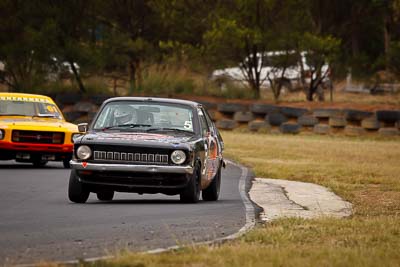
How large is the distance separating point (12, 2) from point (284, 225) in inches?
1282

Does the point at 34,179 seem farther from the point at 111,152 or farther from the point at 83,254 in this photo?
the point at 83,254

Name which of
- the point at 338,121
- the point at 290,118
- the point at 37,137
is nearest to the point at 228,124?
the point at 290,118

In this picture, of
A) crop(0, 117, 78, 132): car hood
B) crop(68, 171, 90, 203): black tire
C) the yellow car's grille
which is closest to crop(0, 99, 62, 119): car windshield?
crop(0, 117, 78, 132): car hood

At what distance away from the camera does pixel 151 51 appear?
4388cm

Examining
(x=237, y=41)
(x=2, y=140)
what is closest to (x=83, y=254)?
(x=2, y=140)

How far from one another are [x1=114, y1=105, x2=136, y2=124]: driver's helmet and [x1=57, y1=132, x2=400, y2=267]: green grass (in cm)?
319

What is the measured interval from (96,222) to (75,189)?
2587 mm

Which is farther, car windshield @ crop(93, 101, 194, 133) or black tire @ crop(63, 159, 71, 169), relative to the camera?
black tire @ crop(63, 159, 71, 169)

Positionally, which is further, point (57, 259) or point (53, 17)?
point (53, 17)

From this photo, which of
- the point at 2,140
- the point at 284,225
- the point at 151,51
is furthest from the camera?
the point at 151,51

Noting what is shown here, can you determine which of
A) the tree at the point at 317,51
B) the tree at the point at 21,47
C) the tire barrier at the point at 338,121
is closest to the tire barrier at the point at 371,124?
the tire barrier at the point at 338,121

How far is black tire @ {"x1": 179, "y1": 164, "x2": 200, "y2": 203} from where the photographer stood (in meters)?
14.6

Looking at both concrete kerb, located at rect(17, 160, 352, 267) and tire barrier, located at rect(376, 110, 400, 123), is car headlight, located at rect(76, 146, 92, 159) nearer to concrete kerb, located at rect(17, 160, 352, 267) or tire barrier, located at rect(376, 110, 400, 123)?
concrete kerb, located at rect(17, 160, 352, 267)

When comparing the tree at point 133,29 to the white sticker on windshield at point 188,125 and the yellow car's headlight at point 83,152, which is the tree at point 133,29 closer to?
the white sticker on windshield at point 188,125
